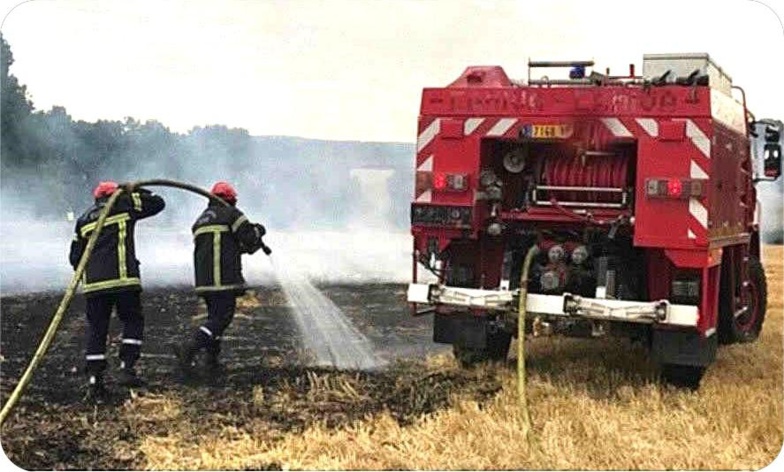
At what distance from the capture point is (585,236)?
20.1 ft

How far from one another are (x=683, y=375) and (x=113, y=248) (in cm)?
372

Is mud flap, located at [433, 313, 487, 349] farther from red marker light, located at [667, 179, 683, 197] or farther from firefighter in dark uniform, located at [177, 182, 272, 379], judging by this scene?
red marker light, located at [667, 179, 683, 197]

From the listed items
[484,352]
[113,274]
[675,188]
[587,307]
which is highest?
[675,188]

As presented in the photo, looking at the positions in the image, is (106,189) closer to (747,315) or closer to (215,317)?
(215,317)

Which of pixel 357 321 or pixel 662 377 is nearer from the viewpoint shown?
pixel 662 377

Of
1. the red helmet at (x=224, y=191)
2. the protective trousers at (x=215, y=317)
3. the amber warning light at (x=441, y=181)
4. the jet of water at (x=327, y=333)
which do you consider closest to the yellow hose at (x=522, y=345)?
the amber warning light at (x=441, y=181)

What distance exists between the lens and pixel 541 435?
4.82 metres

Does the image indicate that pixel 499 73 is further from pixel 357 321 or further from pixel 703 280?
pixel 357 321

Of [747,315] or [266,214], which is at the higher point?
[266,214]

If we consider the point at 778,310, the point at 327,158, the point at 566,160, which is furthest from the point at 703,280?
the point at 327,158

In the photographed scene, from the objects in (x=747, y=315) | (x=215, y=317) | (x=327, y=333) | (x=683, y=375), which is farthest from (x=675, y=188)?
(x=327, y=333)

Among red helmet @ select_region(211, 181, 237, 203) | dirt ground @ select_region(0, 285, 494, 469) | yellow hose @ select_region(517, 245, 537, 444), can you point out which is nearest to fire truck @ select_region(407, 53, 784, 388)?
yellow hose @ select_region(517, 245, 537, 444)

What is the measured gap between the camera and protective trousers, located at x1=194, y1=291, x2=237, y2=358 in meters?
6.41

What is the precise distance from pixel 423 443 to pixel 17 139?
33.8 feet
